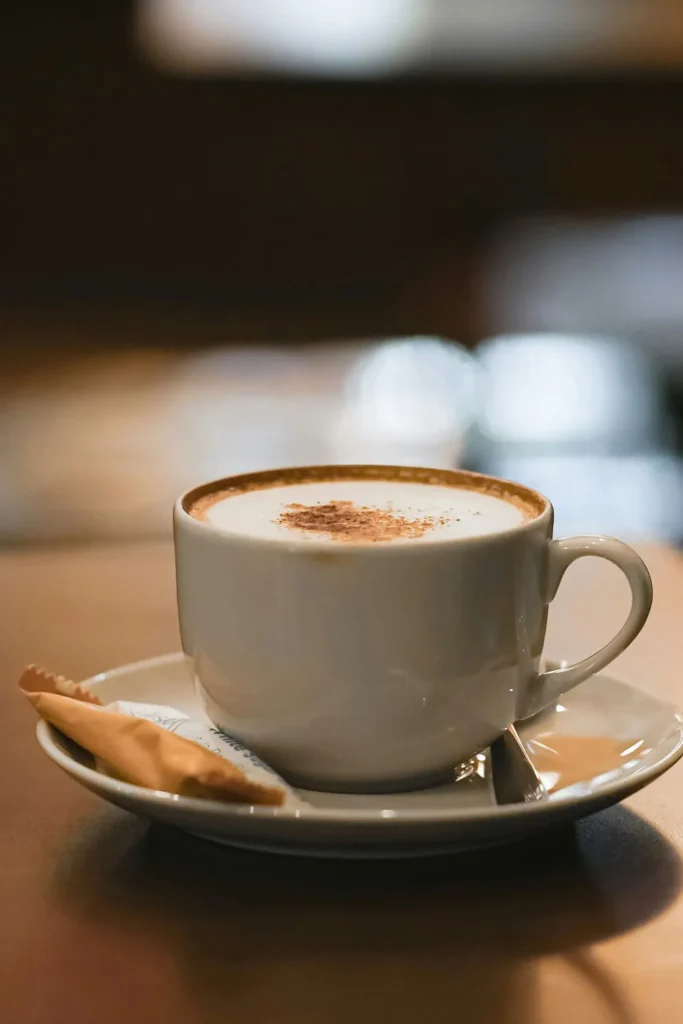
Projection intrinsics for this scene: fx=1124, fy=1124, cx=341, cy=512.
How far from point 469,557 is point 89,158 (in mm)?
2438

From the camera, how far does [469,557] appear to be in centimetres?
49

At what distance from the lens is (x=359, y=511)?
587 millimetres

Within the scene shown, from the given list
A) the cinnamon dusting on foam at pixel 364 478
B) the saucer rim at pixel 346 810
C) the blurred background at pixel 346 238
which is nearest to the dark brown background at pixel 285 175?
the blurred background at pixel 346 238

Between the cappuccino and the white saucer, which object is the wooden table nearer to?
the white saucer

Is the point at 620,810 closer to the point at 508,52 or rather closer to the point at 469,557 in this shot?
the point at 469,557

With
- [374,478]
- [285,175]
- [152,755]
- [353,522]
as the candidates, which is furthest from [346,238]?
[152,755]

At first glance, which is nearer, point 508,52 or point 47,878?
point 47,878

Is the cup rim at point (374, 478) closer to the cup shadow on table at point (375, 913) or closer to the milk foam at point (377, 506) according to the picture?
the milk foam at point (377, 506)

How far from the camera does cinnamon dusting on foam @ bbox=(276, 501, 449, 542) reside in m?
0.53

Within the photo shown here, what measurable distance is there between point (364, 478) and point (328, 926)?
1.02ft

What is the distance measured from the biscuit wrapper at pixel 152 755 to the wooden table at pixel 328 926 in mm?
31

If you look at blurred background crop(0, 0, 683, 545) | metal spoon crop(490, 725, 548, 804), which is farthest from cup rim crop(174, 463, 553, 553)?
blurred background crop(0, 0, 683, 545)

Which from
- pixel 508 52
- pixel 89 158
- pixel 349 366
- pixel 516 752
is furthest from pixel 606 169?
pixel 516 752

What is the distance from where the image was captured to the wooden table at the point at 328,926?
1.24 feet
